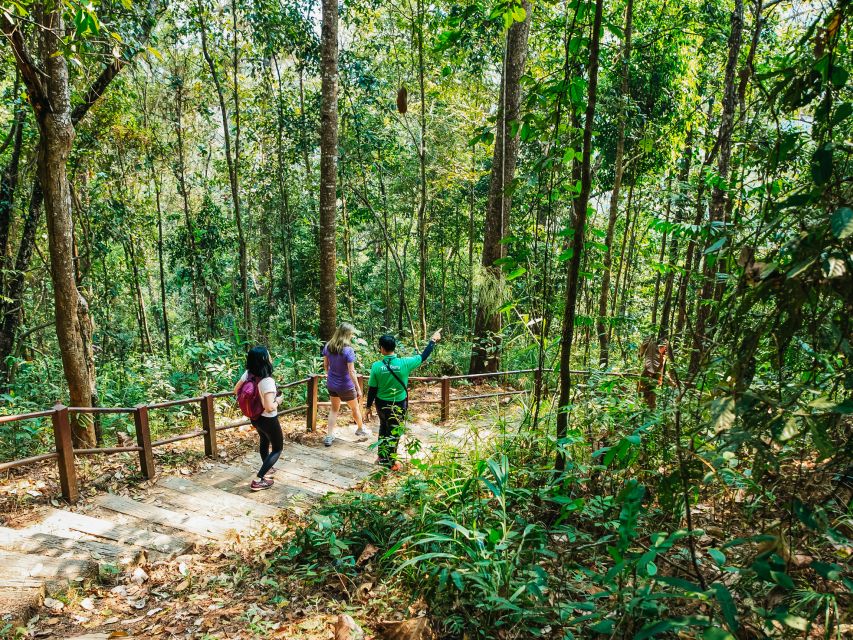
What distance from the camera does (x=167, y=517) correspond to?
485 centimetres

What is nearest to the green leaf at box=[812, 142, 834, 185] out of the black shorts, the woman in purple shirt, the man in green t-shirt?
the man in green t-shirt

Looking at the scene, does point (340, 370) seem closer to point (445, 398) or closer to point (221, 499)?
point (445, 398)

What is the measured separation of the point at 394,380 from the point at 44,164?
14.5ft

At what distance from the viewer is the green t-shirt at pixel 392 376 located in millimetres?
5625

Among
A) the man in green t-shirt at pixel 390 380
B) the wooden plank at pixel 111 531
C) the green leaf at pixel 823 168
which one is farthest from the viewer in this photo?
the man in green t-shirt at pixel 390 380

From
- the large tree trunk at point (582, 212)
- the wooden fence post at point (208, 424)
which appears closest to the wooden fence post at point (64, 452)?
the wooden fence post at point (208, 424)

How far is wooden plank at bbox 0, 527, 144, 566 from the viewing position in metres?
4.07

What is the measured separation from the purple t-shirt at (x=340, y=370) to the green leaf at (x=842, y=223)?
18.3 feet

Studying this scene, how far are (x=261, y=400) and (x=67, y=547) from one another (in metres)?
2.04

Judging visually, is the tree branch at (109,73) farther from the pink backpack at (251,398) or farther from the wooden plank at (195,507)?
the wooden plank at (195,507)

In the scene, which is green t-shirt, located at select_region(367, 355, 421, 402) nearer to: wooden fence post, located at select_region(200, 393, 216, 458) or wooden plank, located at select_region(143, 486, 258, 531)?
wooden plank, located at select_region(143, 486, 258, 531)

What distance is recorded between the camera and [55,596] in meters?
3.60

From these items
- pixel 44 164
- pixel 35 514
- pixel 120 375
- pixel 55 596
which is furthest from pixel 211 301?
pixel 55 596

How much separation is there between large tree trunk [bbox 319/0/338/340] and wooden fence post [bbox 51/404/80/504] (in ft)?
14.4
